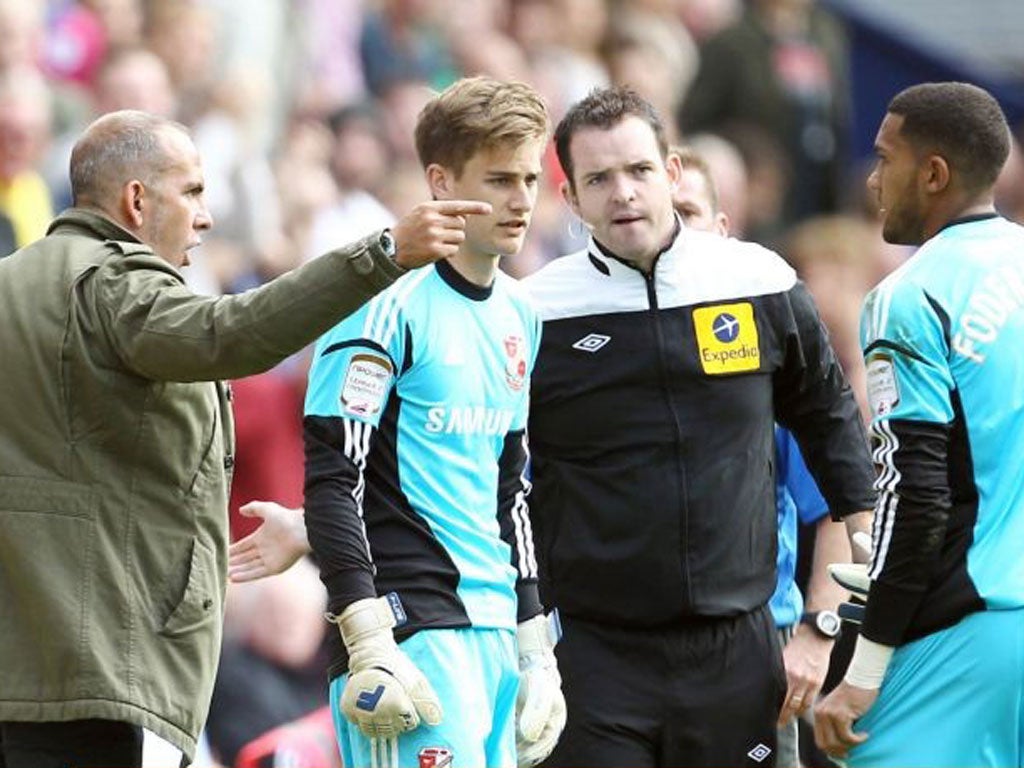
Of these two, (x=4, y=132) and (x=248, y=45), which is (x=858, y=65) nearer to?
(x=248, y=45)

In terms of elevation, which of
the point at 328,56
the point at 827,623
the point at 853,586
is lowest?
the point at 827,623

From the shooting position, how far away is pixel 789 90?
16.7 m

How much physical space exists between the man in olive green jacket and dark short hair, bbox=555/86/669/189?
1408 millimetres

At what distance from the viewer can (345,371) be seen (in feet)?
20.7

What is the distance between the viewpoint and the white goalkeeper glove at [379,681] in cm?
609

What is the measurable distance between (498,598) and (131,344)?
1.23 m

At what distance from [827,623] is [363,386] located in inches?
66.0

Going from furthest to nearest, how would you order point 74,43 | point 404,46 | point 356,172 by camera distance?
point 404,46
point 356,172
point 74,43

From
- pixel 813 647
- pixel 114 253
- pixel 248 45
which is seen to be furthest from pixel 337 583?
pixel 248 45

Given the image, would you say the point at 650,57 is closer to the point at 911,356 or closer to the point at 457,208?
the point at 911,356

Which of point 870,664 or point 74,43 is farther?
point 74,43

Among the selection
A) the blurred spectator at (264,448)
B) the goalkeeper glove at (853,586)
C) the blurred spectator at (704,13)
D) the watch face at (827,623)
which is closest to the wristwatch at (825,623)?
the watch face at (827,623)

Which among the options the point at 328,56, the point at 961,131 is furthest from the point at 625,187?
the point at 328,56

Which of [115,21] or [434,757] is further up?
[115,21]
